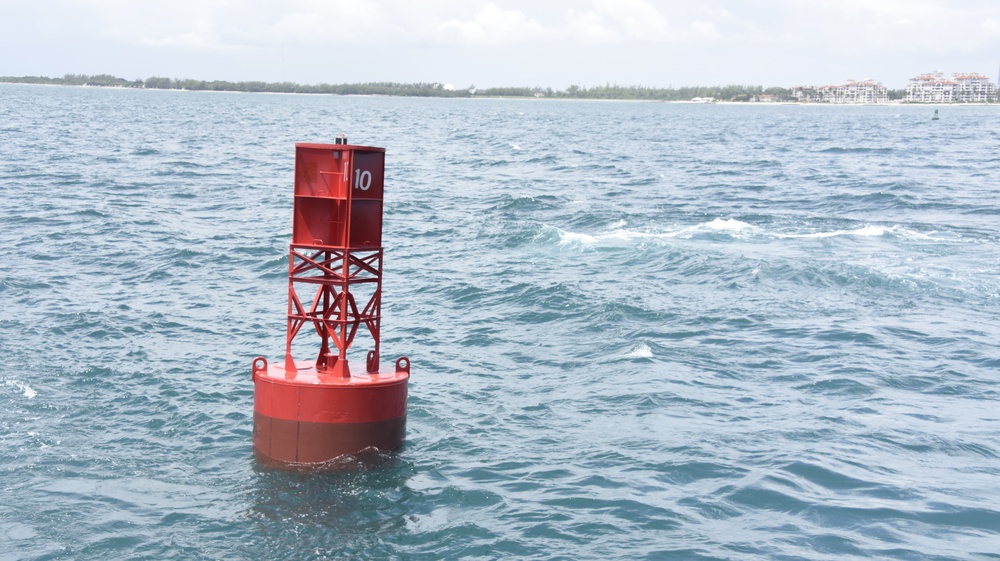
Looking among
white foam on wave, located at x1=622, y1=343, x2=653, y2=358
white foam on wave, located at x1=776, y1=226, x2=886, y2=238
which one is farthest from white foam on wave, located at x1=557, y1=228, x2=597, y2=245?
white foam on wave, located at x1=622, y1=343, x2=653, y2=358

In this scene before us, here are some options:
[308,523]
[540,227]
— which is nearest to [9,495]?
[308,523]

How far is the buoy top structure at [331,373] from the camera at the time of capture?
695 inches

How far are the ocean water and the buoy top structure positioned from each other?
2.00ft

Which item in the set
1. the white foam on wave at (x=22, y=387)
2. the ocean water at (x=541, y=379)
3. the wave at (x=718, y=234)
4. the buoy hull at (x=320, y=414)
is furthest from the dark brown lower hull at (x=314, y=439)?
the wave at (x=718, y=234)

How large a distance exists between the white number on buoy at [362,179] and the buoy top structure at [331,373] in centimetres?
2

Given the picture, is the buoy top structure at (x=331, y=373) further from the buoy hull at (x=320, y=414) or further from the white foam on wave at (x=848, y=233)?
the white foam on wave at (x=848, y=233)

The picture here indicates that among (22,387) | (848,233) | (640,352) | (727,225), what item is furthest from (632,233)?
(22,387)

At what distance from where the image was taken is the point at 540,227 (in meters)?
43.7

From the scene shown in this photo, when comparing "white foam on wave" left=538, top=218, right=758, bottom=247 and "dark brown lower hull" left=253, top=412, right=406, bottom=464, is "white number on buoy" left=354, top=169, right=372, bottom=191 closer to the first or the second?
"dark brown lower hull" left=253, top=412, right=406, bottom=464

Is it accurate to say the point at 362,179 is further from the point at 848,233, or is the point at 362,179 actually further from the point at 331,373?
the point at 848,233

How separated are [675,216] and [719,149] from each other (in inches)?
1830

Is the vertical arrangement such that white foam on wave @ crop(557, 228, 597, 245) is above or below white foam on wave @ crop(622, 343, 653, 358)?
above

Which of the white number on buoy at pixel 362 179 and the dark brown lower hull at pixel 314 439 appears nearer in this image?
the dark brown lower hull at pixel 314 439

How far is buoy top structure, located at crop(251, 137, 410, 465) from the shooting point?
17.7 m
